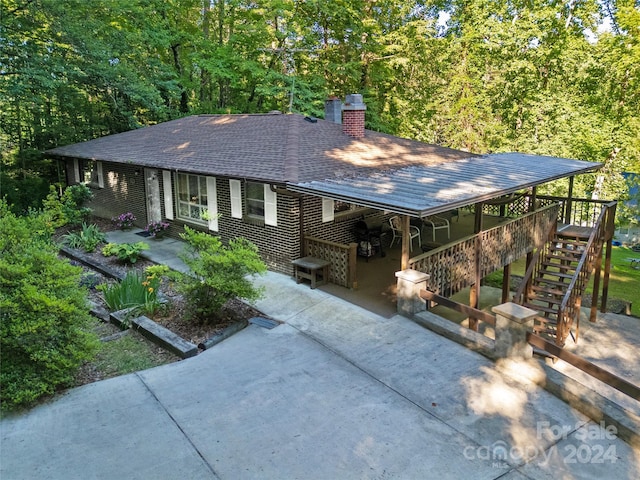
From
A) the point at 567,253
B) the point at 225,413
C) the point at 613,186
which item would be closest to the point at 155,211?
the point at 225,413

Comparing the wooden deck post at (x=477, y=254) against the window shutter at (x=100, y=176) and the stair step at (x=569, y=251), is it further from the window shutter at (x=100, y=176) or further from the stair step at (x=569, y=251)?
the window shutter at (x=100, y=176)

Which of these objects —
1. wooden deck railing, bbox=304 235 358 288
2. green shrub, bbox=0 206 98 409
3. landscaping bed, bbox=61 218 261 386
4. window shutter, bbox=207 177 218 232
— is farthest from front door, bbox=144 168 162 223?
green shrub, bbox=0 206 98 409

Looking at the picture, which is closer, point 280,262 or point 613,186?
point 280,262

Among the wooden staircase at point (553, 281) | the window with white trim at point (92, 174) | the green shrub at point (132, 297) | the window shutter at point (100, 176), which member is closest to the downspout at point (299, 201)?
the green shrub at point (132, 297)

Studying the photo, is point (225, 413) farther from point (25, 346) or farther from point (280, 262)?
point (280, 262)

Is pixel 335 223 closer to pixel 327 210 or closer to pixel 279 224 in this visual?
pixel 327 210

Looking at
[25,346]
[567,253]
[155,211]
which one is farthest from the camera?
[155,211]

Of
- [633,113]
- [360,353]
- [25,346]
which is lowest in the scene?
[360,353]
